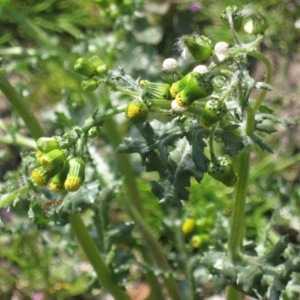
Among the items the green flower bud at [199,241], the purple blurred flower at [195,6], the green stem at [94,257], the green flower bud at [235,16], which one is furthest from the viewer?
the purple blurred flower at [195,6]

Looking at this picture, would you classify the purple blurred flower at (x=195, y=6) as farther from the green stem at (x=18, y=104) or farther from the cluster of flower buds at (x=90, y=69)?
the cluster of flower buds at (x=90, y=69)

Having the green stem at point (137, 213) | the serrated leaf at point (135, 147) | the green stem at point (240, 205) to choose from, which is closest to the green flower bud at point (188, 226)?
the green stem at point (137, 213)

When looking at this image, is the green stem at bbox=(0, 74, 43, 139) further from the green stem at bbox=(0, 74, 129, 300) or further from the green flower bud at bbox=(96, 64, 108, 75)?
the green flower bud at bbox=(96, 64, 108, 75)

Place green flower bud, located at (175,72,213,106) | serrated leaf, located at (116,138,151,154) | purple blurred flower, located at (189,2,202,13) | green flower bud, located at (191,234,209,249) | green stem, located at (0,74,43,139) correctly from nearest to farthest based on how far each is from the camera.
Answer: green flower bud, located at (175,72,213,106) < serrated leaf, located at (116,138,151,154) < green stem, located at (0,74,43,139) < green flower bud, located at (191,234,209,249) < purple blurred flower, located at (189,2,202,13)

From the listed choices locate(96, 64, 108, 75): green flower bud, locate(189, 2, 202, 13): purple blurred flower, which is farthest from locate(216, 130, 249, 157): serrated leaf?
locate(189, 2, 202, 13): purple blurred flower

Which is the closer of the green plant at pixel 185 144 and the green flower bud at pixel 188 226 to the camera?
the green plant at pixel 185 144

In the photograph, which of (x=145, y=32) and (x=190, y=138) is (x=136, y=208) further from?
(x=145, y=32)

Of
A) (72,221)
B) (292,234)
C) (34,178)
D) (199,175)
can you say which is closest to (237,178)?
(199,175)
